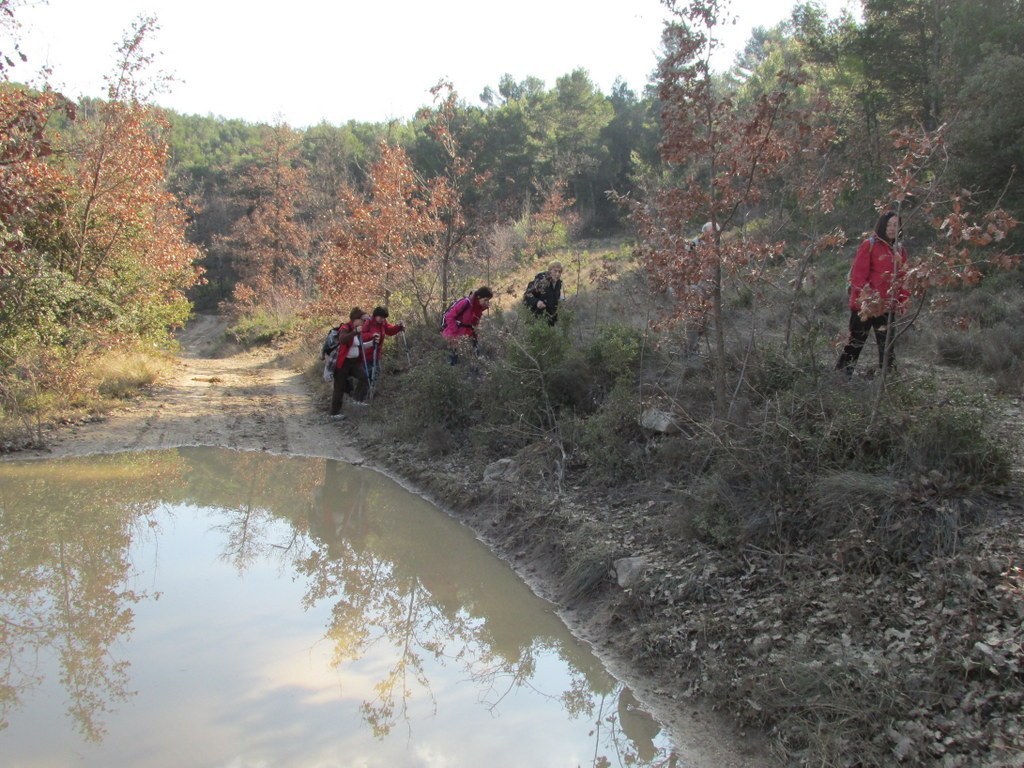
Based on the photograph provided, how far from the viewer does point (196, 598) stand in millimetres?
5957

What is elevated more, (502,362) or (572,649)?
(502,362)

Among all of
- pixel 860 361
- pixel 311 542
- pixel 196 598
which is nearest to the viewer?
pixel 196 598

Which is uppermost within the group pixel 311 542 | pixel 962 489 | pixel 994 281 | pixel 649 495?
pixel 994 281

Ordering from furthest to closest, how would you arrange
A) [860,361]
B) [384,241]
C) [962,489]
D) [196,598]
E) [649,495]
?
[384,241] < [860,361] < [649,495] < [196,598] < [962,489]

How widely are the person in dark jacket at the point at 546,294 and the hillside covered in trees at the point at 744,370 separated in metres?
0.40

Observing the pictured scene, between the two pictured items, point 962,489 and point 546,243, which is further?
point 546,243

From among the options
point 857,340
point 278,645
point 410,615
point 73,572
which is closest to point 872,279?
point 857,340

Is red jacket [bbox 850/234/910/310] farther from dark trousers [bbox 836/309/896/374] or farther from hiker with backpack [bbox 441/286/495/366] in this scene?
hiker with backpack [bbox 441/286/495/366]

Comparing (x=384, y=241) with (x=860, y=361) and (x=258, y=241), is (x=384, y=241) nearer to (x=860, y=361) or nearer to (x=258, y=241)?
(x=860, y=361)

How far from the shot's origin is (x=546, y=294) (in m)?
10.9

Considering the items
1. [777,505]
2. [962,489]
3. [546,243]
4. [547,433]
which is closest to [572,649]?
[777,505]

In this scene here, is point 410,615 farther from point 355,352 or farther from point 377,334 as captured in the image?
point 377,334

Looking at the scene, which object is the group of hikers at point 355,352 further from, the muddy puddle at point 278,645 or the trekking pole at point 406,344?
the muddy puddle at point 278,645

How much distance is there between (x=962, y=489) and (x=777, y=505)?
3.72ft
